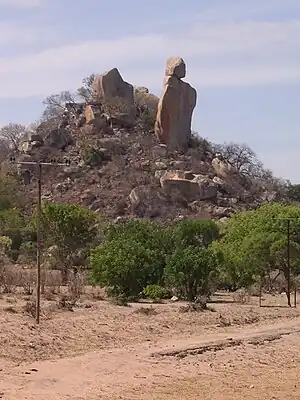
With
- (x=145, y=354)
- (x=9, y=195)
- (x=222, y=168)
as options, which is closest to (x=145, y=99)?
(x=222, y=168)

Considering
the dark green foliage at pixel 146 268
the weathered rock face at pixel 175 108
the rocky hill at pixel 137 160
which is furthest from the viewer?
the weathered rock face at pixel 175 108

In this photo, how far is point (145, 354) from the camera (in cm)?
1908

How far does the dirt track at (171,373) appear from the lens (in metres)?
14.8

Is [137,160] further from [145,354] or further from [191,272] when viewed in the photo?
[145,354]

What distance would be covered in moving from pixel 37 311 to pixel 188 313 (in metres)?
7.10

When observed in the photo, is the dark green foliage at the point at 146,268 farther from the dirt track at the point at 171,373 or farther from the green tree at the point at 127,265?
the dirt track at the point at 171,373

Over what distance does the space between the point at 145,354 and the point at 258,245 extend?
19.7m

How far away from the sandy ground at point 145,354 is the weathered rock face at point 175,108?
4457cm

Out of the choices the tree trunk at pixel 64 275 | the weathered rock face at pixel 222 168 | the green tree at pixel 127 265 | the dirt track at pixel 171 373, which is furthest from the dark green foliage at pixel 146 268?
the weathered rock face at pixel 222 168

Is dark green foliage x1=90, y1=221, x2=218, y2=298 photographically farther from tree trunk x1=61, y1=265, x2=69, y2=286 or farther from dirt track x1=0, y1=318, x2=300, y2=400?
dirt track x1=0, y1=318, x2=300, y2=400

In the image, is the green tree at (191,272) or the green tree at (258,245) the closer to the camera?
the green tree at (191,272)

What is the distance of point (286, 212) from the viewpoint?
44.3 metres

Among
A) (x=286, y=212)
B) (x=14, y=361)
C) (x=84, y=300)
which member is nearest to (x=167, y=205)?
(x=286, y=212)

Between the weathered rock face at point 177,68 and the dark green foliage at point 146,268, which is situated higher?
the weathered rock face at point 177,68
